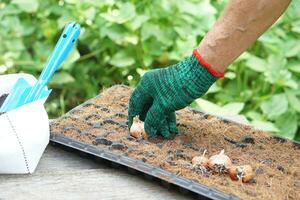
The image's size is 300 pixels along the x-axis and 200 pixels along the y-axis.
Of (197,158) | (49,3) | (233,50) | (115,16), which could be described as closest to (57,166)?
(197,158)

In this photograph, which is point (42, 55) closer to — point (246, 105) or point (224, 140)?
point (246, 105)

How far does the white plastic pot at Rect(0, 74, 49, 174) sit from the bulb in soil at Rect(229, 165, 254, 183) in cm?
45

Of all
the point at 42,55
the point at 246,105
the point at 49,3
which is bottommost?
the point at 246,105

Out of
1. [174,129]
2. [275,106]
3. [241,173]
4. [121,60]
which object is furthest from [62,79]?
[241,173]

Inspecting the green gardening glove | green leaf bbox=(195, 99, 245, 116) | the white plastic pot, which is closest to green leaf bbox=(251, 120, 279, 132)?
green leaf bbox=(195, 99, 245, 116)

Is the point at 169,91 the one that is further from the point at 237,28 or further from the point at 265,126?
the point at 265,126

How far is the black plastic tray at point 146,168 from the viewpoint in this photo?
5.08 feet

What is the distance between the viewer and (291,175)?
5.52 ft

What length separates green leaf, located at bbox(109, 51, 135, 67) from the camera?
9.59 feet

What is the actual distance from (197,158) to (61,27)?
1396 millimetres

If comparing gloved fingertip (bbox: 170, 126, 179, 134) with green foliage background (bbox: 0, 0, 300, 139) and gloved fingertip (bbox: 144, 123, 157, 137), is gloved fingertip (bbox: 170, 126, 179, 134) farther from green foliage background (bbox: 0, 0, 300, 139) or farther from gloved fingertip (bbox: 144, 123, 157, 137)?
green foliage background (bbox: 0, 0, 300, 139)

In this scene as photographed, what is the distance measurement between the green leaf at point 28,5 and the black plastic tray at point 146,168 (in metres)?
1.33

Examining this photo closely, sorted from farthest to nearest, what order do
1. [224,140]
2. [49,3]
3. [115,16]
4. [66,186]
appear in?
[49,3] < [115,16] < [224,140] < [66,186]

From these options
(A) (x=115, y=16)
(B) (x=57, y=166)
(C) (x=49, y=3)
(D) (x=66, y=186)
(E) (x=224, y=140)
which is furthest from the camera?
(C) (x=49, y=3)
